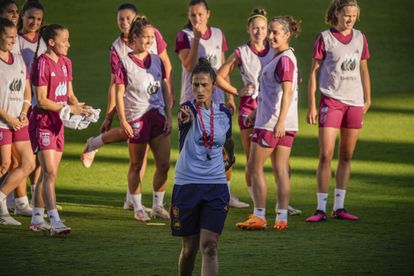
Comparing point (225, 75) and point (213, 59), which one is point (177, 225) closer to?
point (225, 75)

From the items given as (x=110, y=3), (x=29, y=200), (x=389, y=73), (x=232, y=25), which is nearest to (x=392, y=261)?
(x=29, y=200)

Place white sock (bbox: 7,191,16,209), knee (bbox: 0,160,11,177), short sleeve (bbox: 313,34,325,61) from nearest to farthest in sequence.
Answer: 1. knee (bbox: 0,160,11,177)
2. short sleeve (bbox: 313,34,325,61)
3. white sock (bbox: 7,191,16,209)

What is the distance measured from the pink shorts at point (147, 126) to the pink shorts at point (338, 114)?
1.51 meters

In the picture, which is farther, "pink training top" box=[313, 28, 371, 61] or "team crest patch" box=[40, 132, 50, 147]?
"pink training top" box=[313, 28, 371, 61]

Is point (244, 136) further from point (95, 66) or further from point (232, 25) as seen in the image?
point (232, 25)

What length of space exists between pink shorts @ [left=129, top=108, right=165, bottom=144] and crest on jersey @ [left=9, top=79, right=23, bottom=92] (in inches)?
42.5

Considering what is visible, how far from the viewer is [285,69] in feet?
31.3

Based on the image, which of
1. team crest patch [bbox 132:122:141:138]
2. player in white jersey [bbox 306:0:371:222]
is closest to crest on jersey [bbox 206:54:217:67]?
player in white jersey [bbox 306:0:371:222]

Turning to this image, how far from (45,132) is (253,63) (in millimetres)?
2355

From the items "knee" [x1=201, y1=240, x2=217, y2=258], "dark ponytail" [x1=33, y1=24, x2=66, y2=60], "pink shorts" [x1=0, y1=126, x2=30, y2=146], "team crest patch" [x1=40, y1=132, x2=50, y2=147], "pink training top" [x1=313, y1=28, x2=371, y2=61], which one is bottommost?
"knee" [x1=201, y1=240, x2=217, y2=258]

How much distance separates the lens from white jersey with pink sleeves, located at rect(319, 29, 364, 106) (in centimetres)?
1024

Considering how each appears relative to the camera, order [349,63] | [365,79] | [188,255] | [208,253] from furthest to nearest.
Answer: [365,79], [349,63], [188,255], [208,253]

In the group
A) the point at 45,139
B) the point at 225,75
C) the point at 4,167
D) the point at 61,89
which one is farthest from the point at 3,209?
the point at 225,75

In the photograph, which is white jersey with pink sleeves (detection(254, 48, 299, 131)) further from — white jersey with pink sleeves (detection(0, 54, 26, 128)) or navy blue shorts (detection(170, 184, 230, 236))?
navy blue shorts (detection(170, 184, 230, 236))
